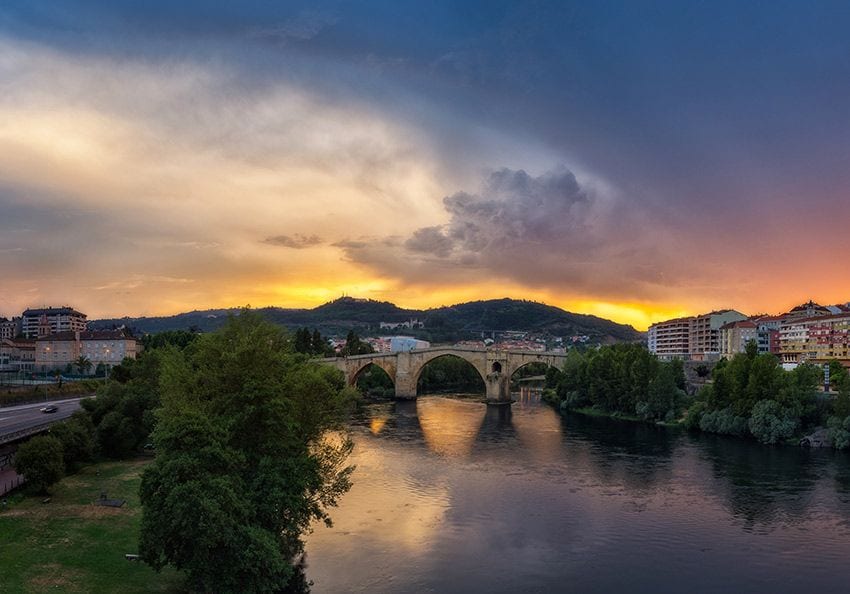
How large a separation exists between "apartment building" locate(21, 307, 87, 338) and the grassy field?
144185 millimetres

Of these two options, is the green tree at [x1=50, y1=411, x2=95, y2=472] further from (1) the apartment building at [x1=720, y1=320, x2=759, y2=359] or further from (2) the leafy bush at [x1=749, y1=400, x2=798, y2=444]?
(1) the apartment building at [x1=720, y1=320, x2=759, y2=359]

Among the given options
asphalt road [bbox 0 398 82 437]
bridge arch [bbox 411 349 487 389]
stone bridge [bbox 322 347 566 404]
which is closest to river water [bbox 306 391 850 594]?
asphalt road [bbox 0 398 82 437]

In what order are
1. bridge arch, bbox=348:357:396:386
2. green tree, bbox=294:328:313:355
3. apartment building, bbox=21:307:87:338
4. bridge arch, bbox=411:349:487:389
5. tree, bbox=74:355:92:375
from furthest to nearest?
apartment building, bbox=21:307:87:338 → bridge arch, bbox=348:357:396:386 → tree, bbox=74:355:92:375 → green tree, bbox=294:328:313:355 → bridge arch, bbox=411:349:487:389

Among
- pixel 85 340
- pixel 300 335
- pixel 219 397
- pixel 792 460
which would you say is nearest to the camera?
pixel 219 397

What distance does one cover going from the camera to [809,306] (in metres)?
110

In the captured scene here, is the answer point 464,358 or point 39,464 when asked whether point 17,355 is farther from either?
point 39,464

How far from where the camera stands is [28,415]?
46031 millimetres

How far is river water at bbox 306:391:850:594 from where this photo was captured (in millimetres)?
23281

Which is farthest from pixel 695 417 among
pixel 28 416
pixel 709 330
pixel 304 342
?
pixel 709 330

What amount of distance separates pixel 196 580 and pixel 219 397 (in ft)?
17.3

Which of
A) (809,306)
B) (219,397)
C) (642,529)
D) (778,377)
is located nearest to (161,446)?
(219,397)

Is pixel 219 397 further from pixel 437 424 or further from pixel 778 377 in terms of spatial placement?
pixel 778 377

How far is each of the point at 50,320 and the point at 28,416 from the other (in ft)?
426

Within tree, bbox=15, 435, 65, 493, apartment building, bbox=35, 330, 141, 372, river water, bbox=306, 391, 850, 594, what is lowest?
river water, bbox=306, 391, 850, 594
